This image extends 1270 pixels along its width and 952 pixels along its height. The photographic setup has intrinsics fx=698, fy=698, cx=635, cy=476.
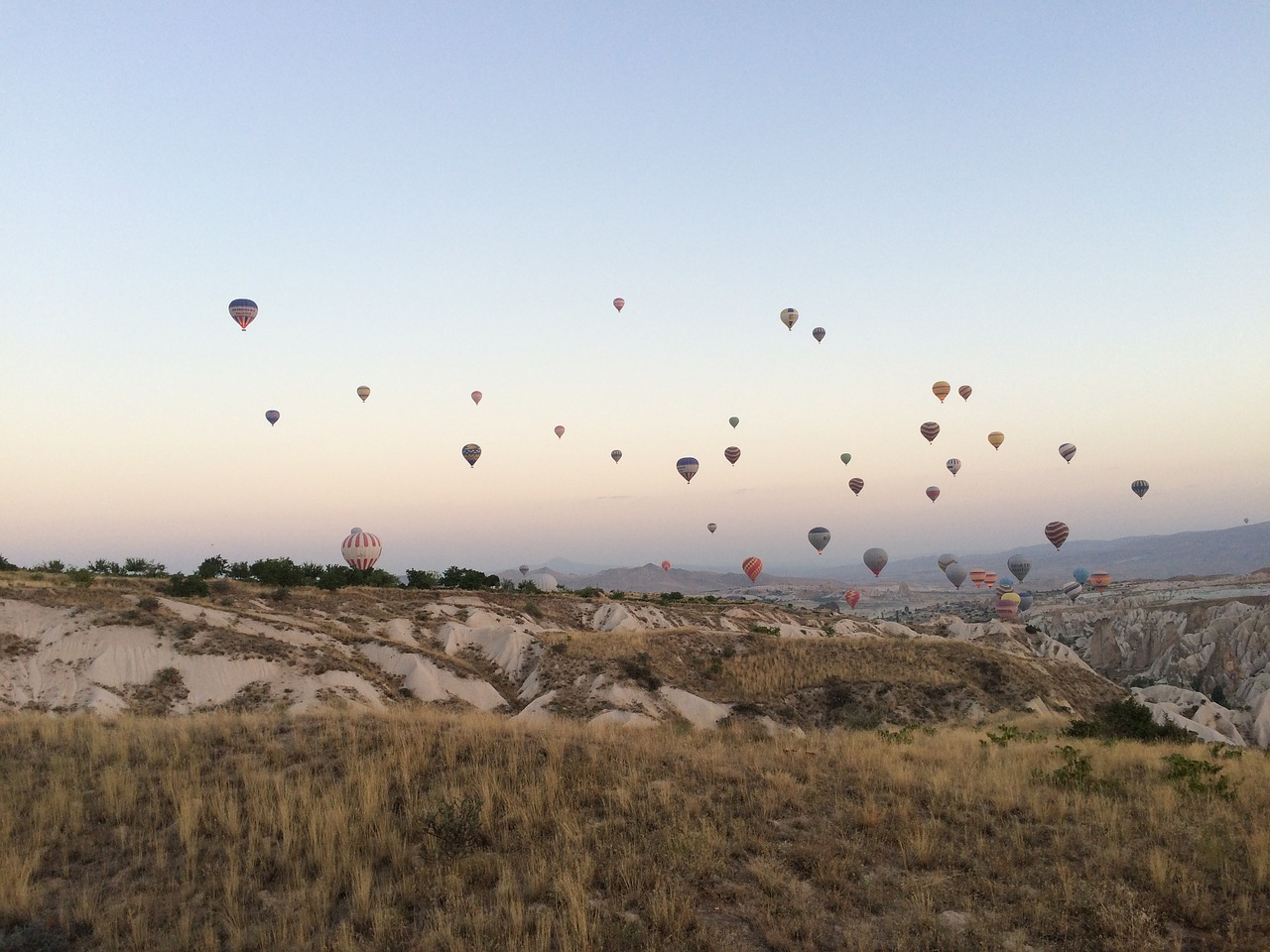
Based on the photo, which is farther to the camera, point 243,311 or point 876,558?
point 876,558

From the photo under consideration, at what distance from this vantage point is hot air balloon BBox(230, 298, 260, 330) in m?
49.3

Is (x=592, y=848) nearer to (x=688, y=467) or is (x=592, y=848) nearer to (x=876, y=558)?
(x=688, y=467)

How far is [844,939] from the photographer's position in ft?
21.6

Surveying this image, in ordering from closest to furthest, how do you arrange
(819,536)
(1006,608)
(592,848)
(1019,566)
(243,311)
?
(592,848) < (243,311) < (819,536) < (1019,566) < (1006,608)

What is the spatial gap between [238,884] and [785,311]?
65.3 meters

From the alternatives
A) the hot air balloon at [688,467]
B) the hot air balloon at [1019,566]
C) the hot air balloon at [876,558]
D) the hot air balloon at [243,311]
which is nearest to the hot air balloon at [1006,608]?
the hot air balloon at [1019,566]

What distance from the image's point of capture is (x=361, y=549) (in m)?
57.8

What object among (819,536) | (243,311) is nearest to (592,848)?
(243,311)

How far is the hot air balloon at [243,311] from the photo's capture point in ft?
162

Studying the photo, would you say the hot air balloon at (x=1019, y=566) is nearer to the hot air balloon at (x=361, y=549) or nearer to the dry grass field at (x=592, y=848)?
the hot air balloon at (x=361, y=549)

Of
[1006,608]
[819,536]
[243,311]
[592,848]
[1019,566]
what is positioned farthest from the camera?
[1006,608]

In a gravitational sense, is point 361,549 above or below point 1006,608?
above

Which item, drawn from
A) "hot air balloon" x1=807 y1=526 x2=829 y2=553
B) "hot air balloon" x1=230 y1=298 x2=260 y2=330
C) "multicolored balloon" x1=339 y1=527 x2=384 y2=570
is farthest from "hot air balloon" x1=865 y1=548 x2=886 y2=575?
"hot air balloon" x1=230 y1=298 x2=260 y2=330

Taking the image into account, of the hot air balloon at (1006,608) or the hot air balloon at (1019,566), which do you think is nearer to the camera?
the hot air balloon at (1019,566)
